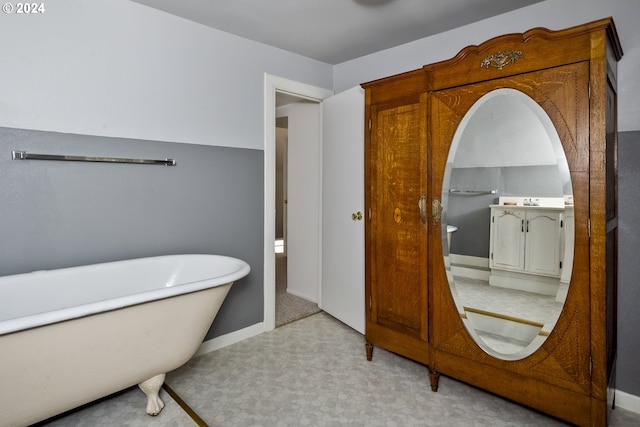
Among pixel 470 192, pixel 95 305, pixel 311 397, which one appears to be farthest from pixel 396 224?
pixel 95 305

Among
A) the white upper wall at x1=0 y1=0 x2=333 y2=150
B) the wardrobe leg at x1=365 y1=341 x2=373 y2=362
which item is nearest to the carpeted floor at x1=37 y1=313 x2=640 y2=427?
the wardrobe leg at x1=365 y1=341 x2=373 y2=362

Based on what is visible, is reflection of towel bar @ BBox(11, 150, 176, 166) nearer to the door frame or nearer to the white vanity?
the door frame

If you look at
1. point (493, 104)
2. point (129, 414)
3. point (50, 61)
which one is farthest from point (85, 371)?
point (493, 104)

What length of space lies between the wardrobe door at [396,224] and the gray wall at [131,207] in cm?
97

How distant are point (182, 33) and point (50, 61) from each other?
0.82 meters

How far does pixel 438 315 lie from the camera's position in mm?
1996

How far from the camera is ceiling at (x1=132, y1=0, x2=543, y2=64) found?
2195 millimetres

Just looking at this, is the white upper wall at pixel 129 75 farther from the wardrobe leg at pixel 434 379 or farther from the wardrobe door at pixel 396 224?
the wardrobe leg at pixel 434 379

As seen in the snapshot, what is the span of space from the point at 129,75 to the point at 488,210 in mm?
2272

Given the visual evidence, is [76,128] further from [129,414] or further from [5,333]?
[129,414]

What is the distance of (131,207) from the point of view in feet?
7.24

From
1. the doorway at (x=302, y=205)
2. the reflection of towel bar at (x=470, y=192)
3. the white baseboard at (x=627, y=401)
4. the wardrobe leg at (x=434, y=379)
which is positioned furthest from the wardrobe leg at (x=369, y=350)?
the white baseboard at (x=627, y=401)

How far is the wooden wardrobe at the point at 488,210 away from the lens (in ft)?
4.95

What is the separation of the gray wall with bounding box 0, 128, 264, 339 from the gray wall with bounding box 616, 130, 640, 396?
233 cm
